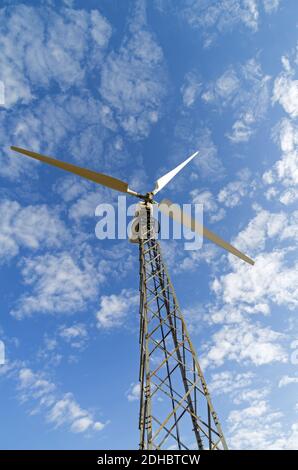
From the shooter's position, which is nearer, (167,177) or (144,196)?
(144,196)

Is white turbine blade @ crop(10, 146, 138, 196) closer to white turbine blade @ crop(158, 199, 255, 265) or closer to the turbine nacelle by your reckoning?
the turbine nacelle

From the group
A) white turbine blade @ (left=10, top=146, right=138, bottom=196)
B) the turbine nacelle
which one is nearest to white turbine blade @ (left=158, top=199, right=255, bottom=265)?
the turbine nacelle

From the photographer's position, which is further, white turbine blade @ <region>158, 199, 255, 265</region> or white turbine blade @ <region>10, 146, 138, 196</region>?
white turbine blade @ <region>158, 199, 255, 265</region>

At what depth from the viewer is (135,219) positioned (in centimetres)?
1952

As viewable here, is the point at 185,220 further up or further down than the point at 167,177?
further down

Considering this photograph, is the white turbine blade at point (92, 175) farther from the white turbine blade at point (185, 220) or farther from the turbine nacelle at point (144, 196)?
the white turbine blade at point (185, 220)

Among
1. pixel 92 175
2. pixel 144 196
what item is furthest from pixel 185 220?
pixel 92 175

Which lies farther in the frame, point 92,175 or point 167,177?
point 167,177

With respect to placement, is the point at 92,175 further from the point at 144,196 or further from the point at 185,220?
the point at 185,220

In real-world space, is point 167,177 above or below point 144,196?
above

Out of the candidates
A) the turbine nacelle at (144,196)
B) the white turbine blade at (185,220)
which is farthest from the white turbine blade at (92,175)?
the white turbine blade at (185,220)
